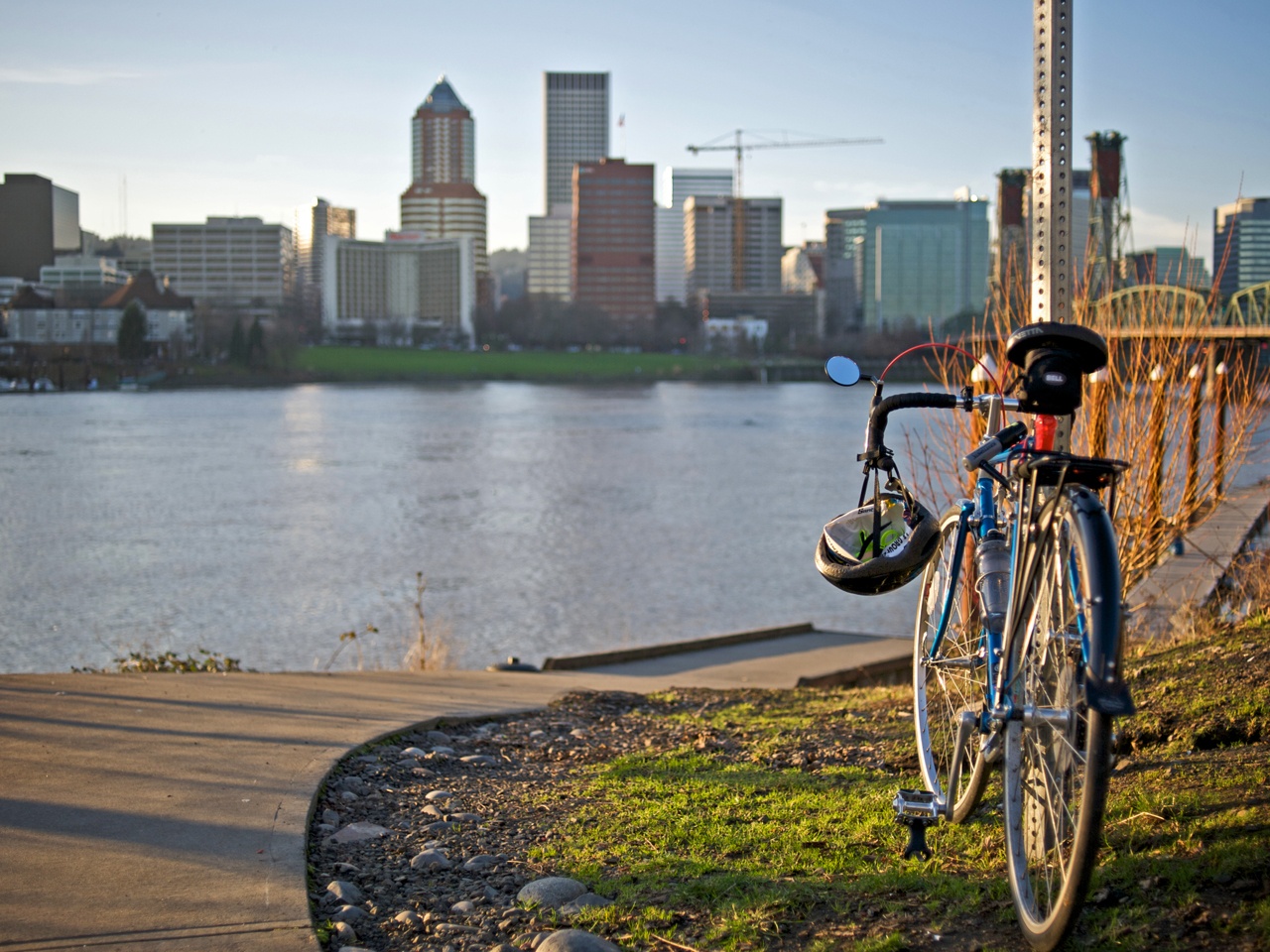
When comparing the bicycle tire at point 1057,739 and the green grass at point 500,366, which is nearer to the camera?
the bicycle tire at point 1057,739

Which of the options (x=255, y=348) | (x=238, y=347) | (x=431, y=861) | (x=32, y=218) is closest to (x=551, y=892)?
(x=431, y=861)

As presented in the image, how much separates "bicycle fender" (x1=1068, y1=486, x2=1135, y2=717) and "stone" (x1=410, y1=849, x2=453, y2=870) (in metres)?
2.25

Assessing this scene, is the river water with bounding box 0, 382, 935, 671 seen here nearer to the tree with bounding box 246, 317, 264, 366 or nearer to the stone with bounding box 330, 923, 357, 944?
the stone with bounding box 330, 923, 357, 944

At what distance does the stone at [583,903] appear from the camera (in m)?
3.43

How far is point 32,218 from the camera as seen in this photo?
8225 cm

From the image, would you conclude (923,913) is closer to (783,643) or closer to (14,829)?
(14,829)

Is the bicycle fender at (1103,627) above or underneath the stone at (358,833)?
above

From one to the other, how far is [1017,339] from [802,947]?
166 centimetres

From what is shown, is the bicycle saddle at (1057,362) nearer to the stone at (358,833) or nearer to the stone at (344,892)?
the stone at (344,892)

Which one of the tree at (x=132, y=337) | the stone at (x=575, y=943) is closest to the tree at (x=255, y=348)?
the tree at (x=132, y=337)

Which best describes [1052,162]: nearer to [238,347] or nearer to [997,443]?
[997,443]

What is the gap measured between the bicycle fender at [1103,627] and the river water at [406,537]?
12.2m

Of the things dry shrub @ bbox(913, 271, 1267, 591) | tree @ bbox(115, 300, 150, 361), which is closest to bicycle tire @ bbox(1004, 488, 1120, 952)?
dry shrub @ bbox(913, 271, 1267, 591)

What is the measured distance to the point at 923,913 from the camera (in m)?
3.21
